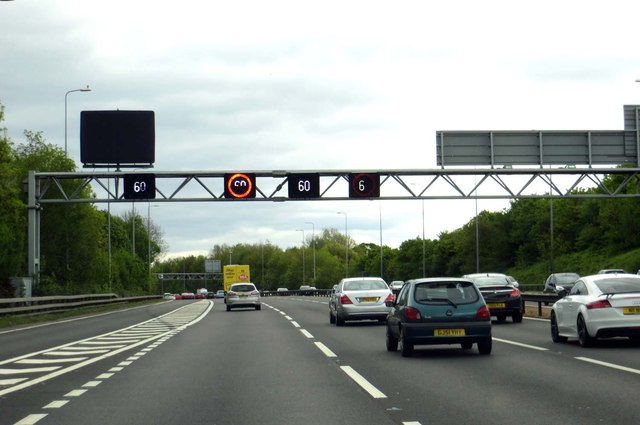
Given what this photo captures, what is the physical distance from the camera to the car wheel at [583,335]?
1889 centimetres

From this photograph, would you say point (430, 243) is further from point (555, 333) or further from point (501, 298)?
point (555, 333)

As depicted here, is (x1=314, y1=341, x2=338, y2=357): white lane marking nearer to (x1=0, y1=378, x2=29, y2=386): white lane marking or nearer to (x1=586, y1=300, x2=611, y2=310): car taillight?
(x1=586, y1=300, x2=611, y2=310): car taillight

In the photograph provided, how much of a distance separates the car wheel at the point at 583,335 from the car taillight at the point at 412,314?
3.46 metres

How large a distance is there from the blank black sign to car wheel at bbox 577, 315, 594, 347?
105ft

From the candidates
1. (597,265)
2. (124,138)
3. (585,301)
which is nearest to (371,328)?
(585,301)

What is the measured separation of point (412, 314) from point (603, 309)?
362 centimetres

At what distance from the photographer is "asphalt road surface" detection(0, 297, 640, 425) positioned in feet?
33.4

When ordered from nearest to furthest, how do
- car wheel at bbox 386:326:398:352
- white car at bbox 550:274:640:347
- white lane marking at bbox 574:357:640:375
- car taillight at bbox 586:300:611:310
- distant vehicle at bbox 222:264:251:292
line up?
white lane marking at bbox 574:357:640:375
white car at bbox 550:274:640:347
car taillight at bbox 586:300:611:310
car wheel at bbox 386:326:398:352
distant vehicle at bbox 222:264:251:292

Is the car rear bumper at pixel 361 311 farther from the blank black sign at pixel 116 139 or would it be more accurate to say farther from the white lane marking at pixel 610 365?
the blank black sign at pixel 116 139

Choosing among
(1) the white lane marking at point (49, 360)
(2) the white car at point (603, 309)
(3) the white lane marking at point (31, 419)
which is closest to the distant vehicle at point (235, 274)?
(2) the white car at point (603, 309)

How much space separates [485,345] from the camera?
18078 millimetres

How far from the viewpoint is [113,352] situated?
20.3 metres

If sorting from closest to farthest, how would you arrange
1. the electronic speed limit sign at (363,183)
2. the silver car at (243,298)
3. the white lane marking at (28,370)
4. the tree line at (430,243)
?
the white lane marking at (28,370), the electronic speed limit sign at (363,183), the silver car at (243,298), the tree line at (430,243)

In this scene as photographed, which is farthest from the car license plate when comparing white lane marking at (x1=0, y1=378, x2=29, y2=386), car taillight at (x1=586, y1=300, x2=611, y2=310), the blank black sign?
the blank black sign
